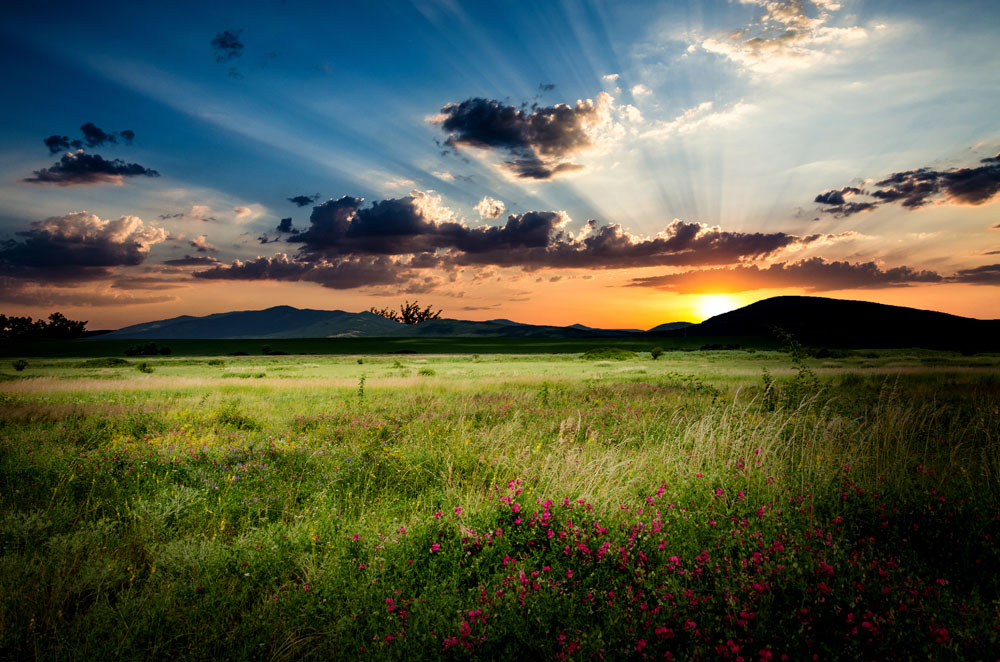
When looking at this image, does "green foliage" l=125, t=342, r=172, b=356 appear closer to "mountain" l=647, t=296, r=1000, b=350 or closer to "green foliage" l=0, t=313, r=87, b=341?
"green foliage" l=0, t=313, r=87, b=341

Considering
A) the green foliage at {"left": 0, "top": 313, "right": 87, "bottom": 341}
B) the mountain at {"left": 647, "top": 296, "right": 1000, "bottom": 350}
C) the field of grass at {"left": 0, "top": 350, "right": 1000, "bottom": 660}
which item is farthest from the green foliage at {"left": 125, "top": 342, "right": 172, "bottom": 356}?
the mountain at {"left": 647, "top": 296, "right": 1000, "bottom": 350}

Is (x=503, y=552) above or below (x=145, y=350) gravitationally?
above

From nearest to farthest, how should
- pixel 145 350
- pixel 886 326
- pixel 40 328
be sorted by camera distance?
pixel 145 350
pixel 40 328
pixel 886 326

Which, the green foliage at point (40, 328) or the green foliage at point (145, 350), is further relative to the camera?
the green foliage at point (40, 328)

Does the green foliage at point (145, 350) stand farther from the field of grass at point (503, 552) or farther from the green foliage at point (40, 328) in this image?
the field of grass at point (503, 552)

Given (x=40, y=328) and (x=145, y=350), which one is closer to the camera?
(x=145, y=350)

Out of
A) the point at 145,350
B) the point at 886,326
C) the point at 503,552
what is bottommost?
the point at 145,350

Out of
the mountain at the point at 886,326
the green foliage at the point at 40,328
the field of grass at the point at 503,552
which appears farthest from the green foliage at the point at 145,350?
the mountain at the point at 886,326

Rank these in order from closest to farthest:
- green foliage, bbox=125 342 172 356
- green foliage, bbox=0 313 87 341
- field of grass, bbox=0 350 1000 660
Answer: field of grass, bbox=0 350 1000 660
green foliage, bbox=125 342 172 356
green foliage, bbox=0 313 87 341

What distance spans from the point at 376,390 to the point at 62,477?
49.8 feet

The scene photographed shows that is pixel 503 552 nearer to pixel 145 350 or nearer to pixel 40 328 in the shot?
pixel 145 350

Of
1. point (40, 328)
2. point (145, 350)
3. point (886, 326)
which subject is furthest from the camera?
point (886, 326)

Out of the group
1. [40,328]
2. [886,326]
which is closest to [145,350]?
[40,328]

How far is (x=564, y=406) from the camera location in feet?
49.1
